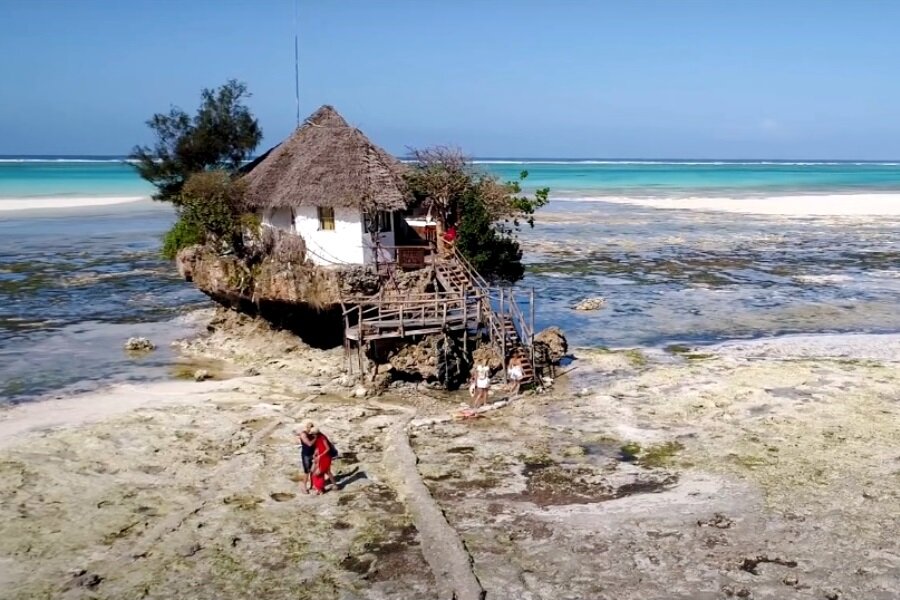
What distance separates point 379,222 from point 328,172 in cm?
214

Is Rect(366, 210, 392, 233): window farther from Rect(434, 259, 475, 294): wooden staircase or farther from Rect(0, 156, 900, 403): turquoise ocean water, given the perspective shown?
Rect(0, 156, 900, 403): turquoise ocean water

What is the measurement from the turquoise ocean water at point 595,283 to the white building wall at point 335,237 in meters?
5.83

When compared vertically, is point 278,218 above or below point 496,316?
above

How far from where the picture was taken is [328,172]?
78.5 feet

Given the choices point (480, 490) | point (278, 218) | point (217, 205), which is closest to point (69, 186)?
point (217, 205)

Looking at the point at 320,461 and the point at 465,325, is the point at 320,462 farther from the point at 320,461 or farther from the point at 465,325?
the point at 465,325

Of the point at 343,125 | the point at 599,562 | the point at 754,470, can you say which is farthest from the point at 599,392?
the point at 343,125

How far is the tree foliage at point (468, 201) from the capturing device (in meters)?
25.7

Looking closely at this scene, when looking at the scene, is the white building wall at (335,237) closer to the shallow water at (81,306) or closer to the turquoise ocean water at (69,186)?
the shallow water at (81,306)

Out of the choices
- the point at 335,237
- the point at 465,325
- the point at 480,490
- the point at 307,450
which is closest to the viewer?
the point at 307,450

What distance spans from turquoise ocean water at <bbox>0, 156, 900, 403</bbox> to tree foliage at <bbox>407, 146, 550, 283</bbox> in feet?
13.8

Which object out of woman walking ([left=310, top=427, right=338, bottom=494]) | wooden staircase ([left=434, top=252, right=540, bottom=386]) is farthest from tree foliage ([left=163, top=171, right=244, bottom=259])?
woman walking ([left=310, top=427, right=338, bottom=494])

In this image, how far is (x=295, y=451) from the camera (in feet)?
56.4

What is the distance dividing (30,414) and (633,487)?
14.5m
